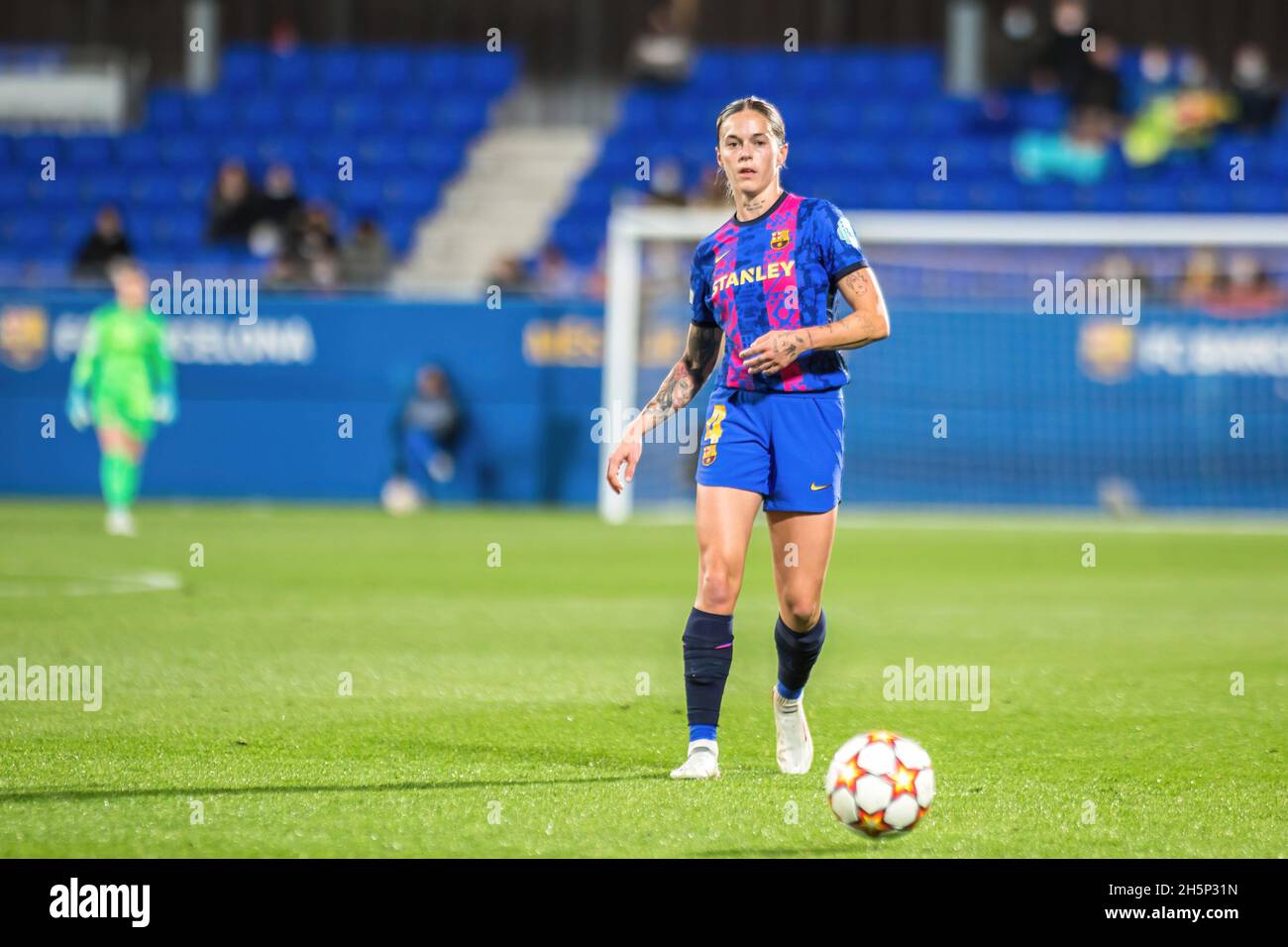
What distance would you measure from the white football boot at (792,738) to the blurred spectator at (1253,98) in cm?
1962

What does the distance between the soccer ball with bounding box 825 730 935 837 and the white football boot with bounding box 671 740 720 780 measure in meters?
0.96

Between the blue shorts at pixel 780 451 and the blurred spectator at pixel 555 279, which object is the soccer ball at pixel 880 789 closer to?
the blue shorts at pixel 780 451

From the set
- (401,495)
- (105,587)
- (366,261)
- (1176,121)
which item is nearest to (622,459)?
(105,587)

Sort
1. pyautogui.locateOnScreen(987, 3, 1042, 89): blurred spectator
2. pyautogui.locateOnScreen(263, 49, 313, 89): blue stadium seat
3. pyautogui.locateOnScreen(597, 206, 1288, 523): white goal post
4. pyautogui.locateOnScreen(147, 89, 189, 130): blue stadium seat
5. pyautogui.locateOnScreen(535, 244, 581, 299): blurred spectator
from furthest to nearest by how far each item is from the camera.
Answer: pyautogui.locateOnScreen(263, 49, 313, 89): blue stadium seat
pyautogui.locateOnScreen(147, 89, 189, 130): blue stadium seat
pyautogui.locateOnScreen(987, 3, 1042, 89): blurred spectator
pyautogui.locateOnScreen(535, 244, 581, 299): blurred spectator
pyautogui.locateOnScreen(597, 206, 1288, 523): white goal post

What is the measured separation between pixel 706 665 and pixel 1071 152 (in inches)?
743

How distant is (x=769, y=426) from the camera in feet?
21.8

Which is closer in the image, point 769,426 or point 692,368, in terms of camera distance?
point 769,426

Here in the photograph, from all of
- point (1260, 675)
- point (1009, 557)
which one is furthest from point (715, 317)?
point (1009, 557)

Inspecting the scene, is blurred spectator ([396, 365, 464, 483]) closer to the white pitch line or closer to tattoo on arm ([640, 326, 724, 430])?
the white pitch line

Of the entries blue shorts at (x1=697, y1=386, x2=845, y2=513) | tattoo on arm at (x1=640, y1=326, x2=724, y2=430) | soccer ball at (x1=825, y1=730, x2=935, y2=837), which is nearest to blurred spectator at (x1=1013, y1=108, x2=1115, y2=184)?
tattoo on arm at (x1=640, y1=326, x2=724, y2=430)

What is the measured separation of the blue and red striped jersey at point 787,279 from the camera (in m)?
6.65

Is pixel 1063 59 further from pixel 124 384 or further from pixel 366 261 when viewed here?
pixel 124 384

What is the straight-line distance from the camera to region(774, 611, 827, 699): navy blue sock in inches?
268

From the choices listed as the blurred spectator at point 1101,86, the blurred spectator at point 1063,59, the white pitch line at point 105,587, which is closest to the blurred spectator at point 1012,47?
the blurred spectator at point 1063,59
